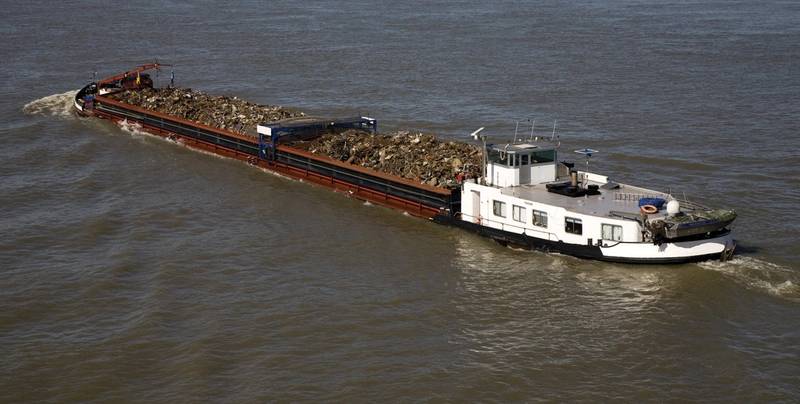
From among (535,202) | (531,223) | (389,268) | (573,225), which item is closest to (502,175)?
(535,202)

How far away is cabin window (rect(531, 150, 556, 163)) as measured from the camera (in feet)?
101

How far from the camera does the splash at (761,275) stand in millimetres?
25453

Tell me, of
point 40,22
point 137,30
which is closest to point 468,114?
point 137,30

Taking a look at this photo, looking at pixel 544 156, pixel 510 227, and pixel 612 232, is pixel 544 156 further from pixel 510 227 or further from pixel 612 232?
pixel 612 232

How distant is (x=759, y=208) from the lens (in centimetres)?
3219

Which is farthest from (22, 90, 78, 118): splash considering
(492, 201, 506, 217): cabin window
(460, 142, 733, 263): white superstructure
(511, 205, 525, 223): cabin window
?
(511, 205, 525, 223): cabin window

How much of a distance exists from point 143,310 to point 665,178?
19859 mm

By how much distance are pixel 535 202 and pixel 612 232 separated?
258 cm

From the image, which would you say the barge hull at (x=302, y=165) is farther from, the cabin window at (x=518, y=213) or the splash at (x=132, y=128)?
the cabin window at (x=518, y=213)

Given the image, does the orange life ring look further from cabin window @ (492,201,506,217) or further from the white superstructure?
cabin window @ (492,201,506,217)

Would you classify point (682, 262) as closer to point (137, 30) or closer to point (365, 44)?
point (365, 44)

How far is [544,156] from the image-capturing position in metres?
31.0

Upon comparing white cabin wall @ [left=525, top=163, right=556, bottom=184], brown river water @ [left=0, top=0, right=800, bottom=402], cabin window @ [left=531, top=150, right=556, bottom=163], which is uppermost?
cabin window @ [left=531, top=150, right=556, bottom=163]

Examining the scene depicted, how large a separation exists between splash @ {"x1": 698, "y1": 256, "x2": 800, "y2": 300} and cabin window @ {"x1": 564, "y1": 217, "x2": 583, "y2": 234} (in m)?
3.40
